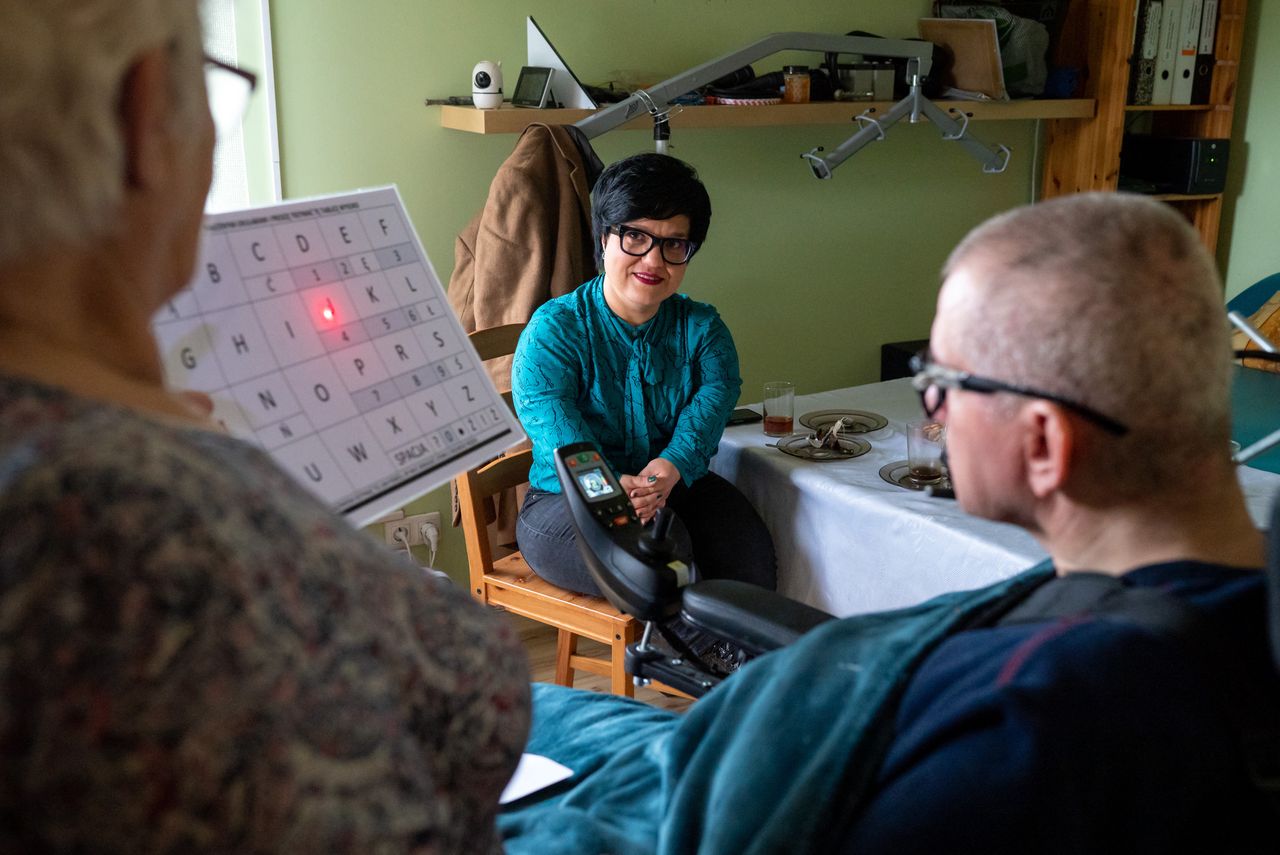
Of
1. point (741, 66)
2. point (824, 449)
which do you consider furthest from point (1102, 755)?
point (741, 66)

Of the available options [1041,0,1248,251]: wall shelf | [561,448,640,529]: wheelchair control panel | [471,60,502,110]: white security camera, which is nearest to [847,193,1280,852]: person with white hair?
[561,448,640,529]: wheelchair control panel

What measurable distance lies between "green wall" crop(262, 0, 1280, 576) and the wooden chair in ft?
2.24

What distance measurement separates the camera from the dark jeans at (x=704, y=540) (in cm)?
230

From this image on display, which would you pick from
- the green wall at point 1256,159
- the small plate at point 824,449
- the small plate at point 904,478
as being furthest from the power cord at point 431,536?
the green wall at point 1256,159

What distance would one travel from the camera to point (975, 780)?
2.66 ft

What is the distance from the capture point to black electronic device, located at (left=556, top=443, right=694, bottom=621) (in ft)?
4.78

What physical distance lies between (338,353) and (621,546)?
50 cm

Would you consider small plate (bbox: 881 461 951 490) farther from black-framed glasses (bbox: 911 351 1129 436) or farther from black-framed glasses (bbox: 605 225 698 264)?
black-framed glasses (bbox: 911 351 1129 436)

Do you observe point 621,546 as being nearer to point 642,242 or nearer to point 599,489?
point 599,489

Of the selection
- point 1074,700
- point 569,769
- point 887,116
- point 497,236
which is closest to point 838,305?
point 887,116

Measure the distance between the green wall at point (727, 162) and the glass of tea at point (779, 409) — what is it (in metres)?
1.04

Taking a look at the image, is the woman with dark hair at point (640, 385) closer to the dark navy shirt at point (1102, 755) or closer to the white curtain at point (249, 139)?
the white curtain at point (249, 139)

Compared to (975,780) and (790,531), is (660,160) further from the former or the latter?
(975,780)

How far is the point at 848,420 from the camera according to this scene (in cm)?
246
